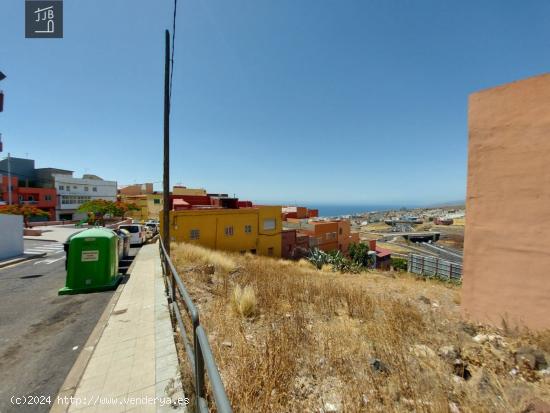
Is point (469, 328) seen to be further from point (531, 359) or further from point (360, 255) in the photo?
point (360, 255)

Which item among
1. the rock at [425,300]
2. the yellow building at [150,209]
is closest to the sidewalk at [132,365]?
the rock at [425,300]

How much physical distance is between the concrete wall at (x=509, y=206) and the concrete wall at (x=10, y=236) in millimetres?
21512

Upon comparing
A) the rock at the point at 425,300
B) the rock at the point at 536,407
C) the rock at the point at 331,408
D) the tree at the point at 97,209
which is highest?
the tree at the point at 97,209

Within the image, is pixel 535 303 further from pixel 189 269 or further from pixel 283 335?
pixel 189 269

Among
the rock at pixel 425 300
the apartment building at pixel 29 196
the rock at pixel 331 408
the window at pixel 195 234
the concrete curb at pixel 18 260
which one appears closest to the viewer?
the rock at pixel 331 408

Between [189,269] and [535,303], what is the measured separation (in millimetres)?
9987

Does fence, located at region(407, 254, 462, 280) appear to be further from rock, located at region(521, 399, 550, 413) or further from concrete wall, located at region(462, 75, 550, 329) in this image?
rock, located at region(521, 399, 550, 413)

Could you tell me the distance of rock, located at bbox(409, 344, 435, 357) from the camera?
397 cm

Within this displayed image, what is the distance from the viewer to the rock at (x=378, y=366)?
3455mm

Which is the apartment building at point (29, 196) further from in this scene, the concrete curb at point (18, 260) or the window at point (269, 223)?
the window at point (269, 223)

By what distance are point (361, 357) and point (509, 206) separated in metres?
5.02

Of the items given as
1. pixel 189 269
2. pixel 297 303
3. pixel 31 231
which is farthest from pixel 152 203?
pixel 297 303

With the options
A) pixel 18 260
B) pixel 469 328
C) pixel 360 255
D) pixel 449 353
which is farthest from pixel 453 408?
pixel 360 255

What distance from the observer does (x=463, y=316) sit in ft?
21.5
